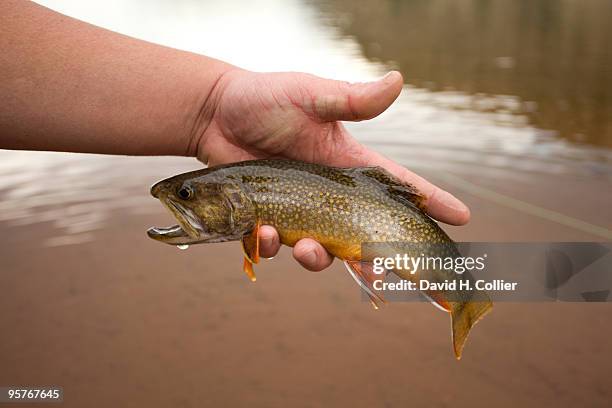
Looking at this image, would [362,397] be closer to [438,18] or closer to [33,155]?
[33,155]

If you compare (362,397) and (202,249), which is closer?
(362,397)

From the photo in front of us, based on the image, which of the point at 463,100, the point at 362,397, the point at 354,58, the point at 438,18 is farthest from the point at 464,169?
the point at 438,18

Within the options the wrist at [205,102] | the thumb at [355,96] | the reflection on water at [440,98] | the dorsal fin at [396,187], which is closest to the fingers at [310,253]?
the dorsal fin at [396,187]

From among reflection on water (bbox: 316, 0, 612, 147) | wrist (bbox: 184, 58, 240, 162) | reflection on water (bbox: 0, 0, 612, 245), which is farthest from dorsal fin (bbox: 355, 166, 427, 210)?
reflection on water (bbox: 316, 0, 612, 147)

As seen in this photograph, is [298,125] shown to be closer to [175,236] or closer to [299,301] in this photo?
[175,236]

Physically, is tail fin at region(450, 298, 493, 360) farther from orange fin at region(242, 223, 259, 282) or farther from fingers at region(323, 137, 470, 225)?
orange fin at region(242, 223, 259, 282)

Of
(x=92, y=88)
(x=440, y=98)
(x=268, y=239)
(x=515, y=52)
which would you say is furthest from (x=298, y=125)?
(x=515, y=52)
